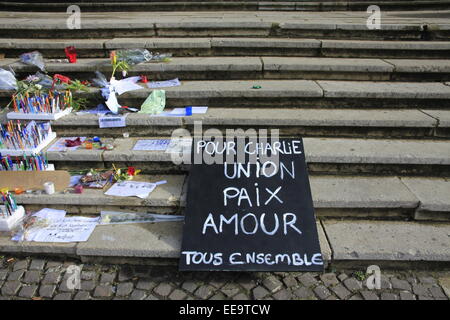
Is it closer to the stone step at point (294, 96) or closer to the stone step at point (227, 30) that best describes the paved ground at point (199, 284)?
the stone step at point (294, 96)

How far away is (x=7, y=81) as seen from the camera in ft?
11.4

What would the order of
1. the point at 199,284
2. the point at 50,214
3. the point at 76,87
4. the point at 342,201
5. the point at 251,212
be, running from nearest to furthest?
the point at 199,284
the point at 251,212
the point at 342,201
the point at 50,214
the point at 76,87

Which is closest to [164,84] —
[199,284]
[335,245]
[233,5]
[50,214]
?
[50,214]

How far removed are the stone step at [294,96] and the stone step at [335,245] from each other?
1451 millimetres

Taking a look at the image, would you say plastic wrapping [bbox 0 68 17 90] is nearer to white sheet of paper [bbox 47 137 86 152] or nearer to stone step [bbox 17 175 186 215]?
white sheet of paper [bbox 47 137 86 152]

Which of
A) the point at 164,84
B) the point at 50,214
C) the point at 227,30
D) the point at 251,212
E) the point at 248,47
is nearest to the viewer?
the point at 251,212

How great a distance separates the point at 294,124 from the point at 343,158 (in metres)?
0.60

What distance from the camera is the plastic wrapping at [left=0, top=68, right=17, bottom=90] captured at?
136 inches

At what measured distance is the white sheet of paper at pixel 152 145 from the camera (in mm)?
3097

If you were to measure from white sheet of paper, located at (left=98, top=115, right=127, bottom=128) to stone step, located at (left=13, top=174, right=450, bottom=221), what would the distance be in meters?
0.80

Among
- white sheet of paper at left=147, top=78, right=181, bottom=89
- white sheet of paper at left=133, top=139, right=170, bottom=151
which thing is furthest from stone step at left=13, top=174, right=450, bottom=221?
white sheet of paper at left=147, top=78, right=181, bottom=89

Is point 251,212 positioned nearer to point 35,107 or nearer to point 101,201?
point 101,201

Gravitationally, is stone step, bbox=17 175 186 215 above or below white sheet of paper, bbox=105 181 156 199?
below

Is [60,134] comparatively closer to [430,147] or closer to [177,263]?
[177,263]
